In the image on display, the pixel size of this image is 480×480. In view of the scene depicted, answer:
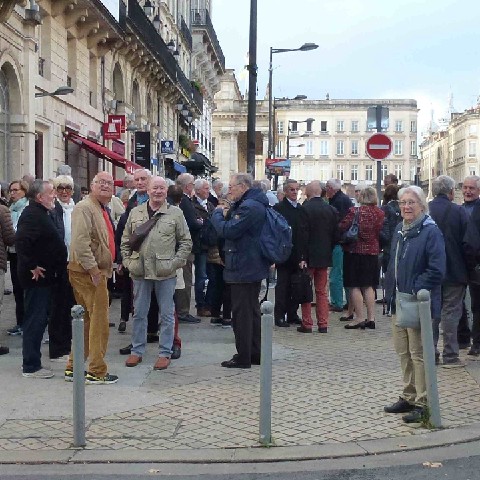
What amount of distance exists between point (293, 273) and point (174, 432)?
4929 millimetres

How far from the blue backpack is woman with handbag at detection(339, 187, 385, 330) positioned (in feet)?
8.92

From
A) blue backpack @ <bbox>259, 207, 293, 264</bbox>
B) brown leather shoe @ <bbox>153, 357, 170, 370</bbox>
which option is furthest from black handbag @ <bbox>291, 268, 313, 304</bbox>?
brown leather shoe @ <bbox>153, 357, 170, 370</bbox>

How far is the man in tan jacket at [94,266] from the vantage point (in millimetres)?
7879

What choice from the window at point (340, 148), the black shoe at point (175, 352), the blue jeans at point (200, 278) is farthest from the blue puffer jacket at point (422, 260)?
the window at point (340, 148)

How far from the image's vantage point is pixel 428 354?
21.6ft

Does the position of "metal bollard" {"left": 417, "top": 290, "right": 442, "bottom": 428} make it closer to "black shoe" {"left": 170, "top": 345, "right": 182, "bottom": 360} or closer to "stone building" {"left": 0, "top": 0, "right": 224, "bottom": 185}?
"black shoe" {"left": 170, "top": 345, "right": 182, "bottom": 360}

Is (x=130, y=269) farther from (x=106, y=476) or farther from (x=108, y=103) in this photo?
(x=108, y=103)

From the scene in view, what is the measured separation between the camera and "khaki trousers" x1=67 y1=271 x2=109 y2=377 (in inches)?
314

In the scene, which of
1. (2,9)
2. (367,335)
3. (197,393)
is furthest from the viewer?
(2,9)

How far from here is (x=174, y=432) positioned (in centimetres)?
646

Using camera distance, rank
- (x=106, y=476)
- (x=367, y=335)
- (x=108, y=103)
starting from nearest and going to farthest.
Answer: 1. (x=106, y=476)
2. (x=367, y=335)
3. (x=108, y=103)

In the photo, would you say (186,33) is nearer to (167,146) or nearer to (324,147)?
(167,146)

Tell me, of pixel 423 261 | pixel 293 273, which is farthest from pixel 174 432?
pixel 293 273

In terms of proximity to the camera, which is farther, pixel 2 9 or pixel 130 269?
pixel 2 9
